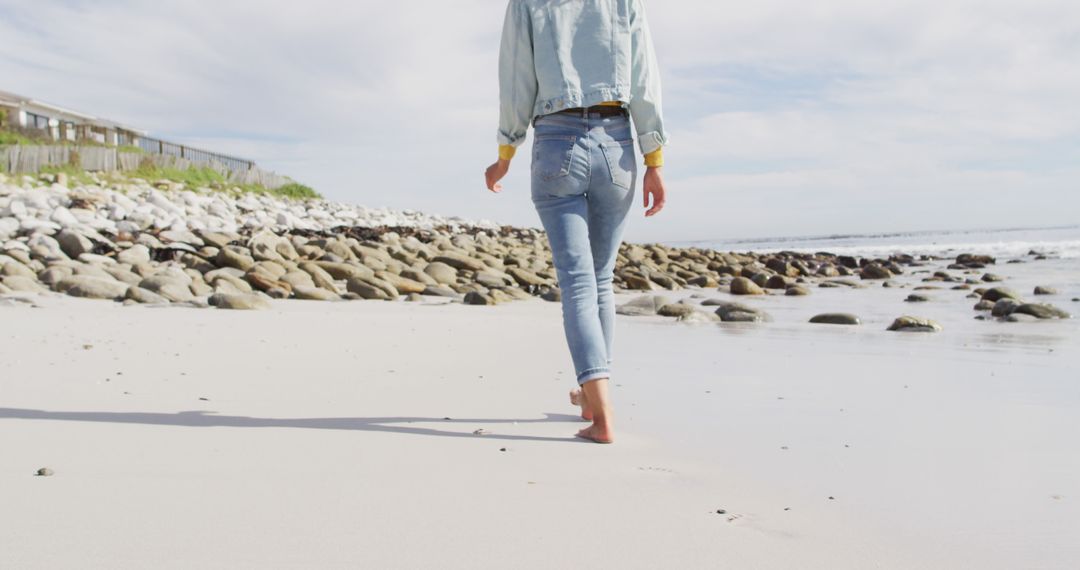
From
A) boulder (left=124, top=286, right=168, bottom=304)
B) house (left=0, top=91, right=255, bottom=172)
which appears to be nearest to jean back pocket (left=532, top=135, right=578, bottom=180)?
boulder (left=124, top=286, right=168, bottom=304)

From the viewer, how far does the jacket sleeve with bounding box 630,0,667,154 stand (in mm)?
2639

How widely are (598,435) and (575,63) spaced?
3.86 feet

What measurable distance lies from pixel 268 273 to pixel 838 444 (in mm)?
6612

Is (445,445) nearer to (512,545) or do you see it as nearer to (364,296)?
(512,545)

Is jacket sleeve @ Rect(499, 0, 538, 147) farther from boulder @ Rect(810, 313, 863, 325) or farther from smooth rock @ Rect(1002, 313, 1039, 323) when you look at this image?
smooth rock @ Rect(1002, 313, 1039, 323)

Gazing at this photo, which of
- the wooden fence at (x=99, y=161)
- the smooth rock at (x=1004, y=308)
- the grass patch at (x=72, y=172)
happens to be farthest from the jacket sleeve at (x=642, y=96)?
the wooden fence at (x=99, y=161)

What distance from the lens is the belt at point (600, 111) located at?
8.48ft

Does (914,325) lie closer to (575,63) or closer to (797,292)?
(575,63)

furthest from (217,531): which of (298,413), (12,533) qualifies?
(298,413)

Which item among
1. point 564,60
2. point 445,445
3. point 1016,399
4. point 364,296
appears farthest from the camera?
point 364,296

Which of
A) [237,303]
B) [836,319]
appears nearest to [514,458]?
[237,303]

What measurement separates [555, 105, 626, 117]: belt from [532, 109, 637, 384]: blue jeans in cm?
1

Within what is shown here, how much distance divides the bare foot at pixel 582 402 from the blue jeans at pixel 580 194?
18 centimetres

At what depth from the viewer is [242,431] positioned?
2.44 metres
